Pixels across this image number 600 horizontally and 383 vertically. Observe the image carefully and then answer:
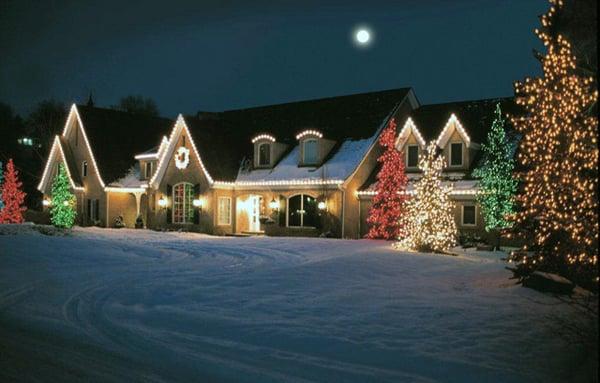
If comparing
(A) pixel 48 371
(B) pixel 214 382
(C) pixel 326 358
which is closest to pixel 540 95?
(C) pixel 326 358

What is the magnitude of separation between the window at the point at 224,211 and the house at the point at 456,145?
7.76 meters

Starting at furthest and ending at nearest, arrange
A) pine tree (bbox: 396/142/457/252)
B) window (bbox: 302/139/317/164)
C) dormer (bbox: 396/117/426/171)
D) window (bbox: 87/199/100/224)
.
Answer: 1. window (bbox: 87/199/100/224)
2. window (bbox: 302/139/317/164)
3. dormer (bbox: 396/117/426/171)
4. pine tree (bbox: 396/142/457/252)

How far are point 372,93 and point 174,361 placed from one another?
27.5 m

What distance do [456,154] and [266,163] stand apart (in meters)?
10.4

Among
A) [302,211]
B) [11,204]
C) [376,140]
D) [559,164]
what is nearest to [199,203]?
[302,211]

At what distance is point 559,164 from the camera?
35.0 ft

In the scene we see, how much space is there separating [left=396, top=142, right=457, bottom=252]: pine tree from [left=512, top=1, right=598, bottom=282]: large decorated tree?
7.34 m

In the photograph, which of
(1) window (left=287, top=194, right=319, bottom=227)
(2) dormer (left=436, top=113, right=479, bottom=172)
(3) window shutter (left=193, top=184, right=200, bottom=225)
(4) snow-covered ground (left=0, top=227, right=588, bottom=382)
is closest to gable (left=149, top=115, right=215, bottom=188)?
(3) window shutter (left=193, top=184, right=200, bottom=225)

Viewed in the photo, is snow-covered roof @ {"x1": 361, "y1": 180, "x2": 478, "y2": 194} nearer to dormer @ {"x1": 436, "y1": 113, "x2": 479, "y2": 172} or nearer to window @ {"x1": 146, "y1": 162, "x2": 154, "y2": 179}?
dormer @ {"x1": 436, "y1": 113, "x2": 479, "y2": 172}

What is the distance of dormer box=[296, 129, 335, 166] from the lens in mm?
30250

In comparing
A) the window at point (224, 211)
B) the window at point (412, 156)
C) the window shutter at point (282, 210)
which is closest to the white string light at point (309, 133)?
the window shutter at point (282, 210)

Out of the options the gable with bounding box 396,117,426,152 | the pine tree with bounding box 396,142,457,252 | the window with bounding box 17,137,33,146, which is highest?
Result: the window with bounding box 17,137,33,146

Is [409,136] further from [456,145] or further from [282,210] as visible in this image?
[282,210]

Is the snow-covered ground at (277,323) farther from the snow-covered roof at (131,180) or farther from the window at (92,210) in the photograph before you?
the window at (92,210)
